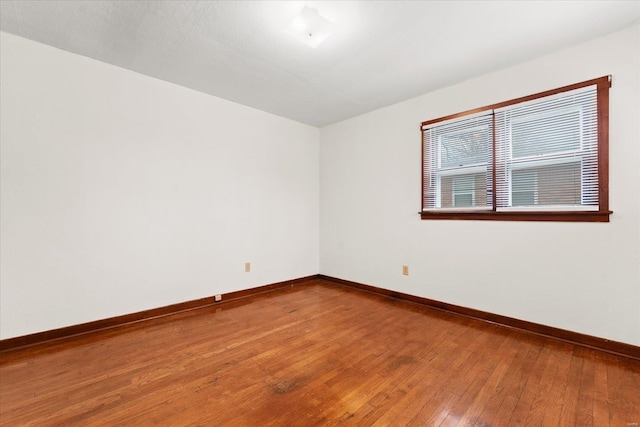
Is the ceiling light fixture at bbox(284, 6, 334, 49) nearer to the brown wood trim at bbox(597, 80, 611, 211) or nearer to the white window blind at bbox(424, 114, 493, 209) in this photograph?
the white window blind at bbox(424, 114, 493, 209)

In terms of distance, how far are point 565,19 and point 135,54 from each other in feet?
11.1

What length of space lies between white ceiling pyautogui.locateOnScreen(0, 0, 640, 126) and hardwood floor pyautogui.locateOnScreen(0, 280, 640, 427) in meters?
2.43

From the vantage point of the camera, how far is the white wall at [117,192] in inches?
85.6

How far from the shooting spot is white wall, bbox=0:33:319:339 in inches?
85.6

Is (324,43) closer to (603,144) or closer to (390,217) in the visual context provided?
(390,217)

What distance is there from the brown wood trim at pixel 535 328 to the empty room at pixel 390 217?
0.01m

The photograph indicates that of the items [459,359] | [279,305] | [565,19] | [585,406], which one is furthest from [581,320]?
[279,305]

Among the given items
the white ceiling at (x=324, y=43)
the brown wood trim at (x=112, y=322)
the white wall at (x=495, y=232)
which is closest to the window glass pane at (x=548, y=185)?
the white wall at (x=495, y=232)

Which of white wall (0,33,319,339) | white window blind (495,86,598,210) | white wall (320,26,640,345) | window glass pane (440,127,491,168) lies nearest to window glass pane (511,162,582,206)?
white window blind (495,86,598,210)

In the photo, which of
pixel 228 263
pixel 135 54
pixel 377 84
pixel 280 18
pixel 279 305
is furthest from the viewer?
pixel 228 263

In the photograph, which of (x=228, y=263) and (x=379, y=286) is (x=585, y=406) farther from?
(x=228, y=263)

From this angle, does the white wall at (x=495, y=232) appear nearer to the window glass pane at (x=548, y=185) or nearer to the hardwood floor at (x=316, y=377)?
the window glass pane at (x=548, y=185)

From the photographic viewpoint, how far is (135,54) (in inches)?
94.3

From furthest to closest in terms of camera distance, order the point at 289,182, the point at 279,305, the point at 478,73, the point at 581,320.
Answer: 1. the point at 289,182
2. the point at 279,305
3. the point at 478,73
4. the point at 581,320
